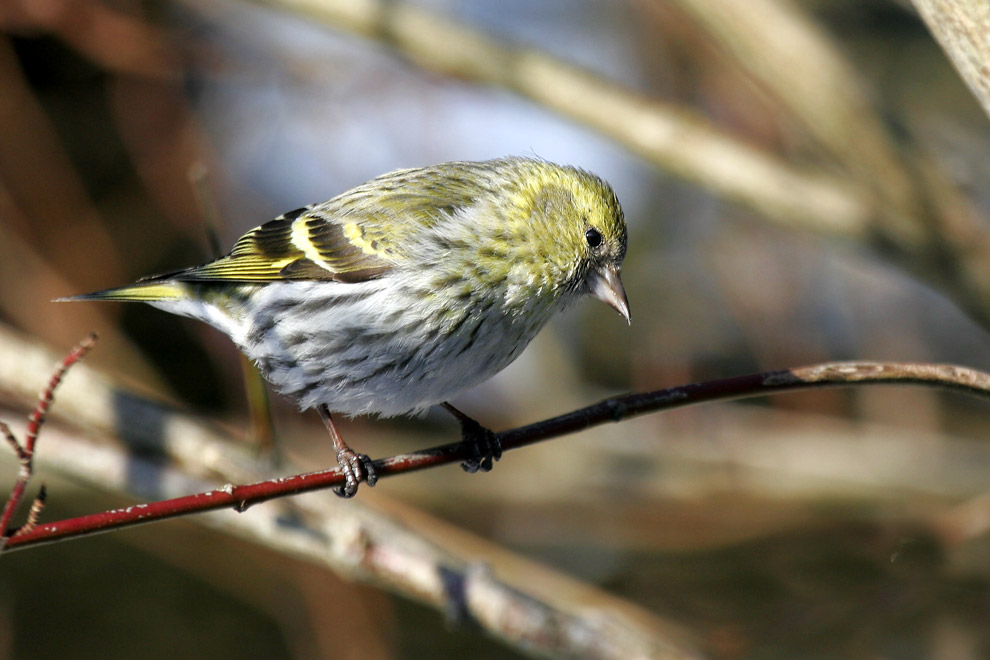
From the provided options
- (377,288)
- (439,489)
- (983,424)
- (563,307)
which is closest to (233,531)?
(377,288)

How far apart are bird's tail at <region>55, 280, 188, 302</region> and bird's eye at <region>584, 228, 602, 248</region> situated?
47.3 inches

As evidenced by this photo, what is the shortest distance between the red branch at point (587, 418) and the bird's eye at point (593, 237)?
0.69 m

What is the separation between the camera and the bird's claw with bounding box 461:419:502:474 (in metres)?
2.56

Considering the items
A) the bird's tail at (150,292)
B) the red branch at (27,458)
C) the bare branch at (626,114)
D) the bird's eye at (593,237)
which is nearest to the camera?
the red branch at (27,458)

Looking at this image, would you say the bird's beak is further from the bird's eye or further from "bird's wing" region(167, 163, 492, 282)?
"bird's wing" region(167, 163, 492, 282)

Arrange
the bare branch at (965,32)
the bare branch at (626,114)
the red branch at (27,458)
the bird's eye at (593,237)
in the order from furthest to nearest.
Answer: the bare branch at (626,114) < the bird's eye at (593,237) < the bare branch at (965,32) < the red branch at (27,458)

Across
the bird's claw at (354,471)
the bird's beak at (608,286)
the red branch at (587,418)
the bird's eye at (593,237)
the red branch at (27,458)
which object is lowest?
the red branch at (587,418)

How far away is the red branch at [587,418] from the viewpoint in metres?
1.68

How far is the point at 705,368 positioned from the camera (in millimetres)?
5590

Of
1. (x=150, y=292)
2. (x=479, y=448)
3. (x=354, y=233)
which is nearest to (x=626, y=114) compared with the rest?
(x=354, y=233)

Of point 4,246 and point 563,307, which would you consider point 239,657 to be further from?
point 563,307

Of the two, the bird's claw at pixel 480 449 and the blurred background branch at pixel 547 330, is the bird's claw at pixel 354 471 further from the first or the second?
the blurred background branch at pixel 547 330

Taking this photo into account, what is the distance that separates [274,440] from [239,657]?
188cm

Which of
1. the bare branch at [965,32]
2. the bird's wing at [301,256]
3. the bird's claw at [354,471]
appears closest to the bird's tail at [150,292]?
the bird's wing at [301,256]
